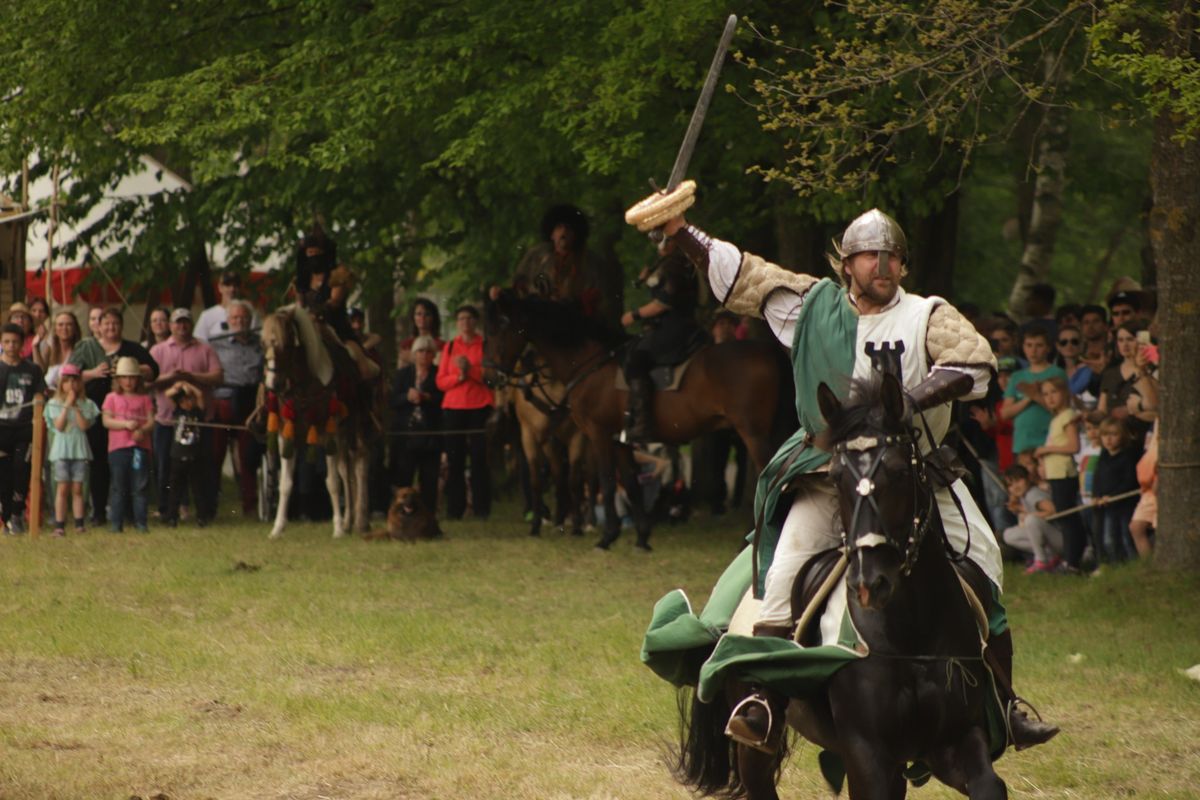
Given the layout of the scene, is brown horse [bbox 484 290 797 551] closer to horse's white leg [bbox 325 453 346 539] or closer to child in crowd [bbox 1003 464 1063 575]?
horse's white leg [bbox 325 453 346 539]

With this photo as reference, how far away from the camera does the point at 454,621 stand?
12.1 meters

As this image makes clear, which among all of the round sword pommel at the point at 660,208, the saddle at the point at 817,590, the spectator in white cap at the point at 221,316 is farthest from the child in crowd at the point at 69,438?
the saddle at the point at 817,590

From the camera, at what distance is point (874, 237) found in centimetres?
579

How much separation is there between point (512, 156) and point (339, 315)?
115 inches

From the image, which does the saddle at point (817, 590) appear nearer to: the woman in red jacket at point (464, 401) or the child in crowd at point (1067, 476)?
the child in crowd at point (1067, 476)

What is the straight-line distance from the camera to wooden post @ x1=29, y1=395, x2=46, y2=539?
16594 millimetres

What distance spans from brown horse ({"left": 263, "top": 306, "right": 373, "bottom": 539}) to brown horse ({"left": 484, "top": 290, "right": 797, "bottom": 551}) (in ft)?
5.11

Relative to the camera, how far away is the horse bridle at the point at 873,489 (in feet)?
17.1

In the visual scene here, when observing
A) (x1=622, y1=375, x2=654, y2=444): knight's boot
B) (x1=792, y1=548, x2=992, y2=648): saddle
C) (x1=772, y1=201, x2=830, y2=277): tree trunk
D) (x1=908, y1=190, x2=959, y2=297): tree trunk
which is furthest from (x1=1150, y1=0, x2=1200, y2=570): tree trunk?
(x1=792, y1=548, x2=992, y2=648): saddle

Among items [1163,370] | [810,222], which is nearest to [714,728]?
[1163,370]

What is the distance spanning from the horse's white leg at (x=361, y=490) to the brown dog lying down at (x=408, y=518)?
0.67 meters

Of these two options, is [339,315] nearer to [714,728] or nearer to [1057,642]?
[1057,642]

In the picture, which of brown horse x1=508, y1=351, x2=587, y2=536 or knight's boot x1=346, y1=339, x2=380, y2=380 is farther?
knight's boot x1=346, y1=339, x2=380, y2=380

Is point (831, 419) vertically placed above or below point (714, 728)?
above
